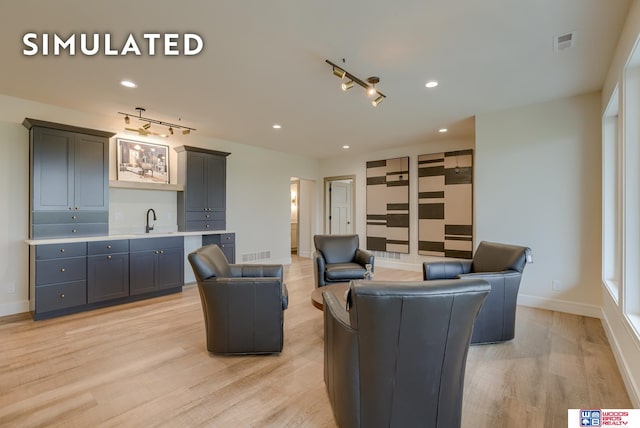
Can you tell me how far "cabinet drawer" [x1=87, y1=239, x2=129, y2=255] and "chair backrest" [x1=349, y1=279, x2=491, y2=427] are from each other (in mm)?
3874

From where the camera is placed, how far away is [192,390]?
81.2 inches

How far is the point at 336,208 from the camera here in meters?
7.90

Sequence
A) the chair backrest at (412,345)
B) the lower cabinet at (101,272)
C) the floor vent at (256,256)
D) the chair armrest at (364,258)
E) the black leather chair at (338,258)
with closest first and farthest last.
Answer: the chair backrest at (412,345)
the lower cabinet at (101,272)
the black leather chair at (338,258)
the chair armrest at (364,258)
the floor vent at (256,256)

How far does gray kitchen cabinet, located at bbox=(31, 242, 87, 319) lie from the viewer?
3.37 meters

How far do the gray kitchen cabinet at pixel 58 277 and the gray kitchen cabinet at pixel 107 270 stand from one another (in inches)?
2.6

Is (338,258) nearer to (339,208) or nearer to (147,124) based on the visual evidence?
(147,124)

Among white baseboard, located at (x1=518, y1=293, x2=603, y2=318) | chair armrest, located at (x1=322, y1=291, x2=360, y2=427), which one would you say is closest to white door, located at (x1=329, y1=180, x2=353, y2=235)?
white baseboard, located at (x1=518, y1=293, x2=603, y2=318)

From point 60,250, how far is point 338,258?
142 inches

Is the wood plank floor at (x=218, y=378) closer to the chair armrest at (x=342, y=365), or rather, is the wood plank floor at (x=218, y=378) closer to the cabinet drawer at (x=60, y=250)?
the chair armrest at (x=342, y=365)

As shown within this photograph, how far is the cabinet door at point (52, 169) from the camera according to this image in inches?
139

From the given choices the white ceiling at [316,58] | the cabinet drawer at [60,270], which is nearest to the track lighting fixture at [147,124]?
the white ceiling at [316,58]

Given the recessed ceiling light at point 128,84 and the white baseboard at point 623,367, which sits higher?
the recessed ceiling light at point 128,84

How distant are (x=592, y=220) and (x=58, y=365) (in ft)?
18.8

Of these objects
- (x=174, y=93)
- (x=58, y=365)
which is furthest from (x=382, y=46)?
(x=58, y=365)
